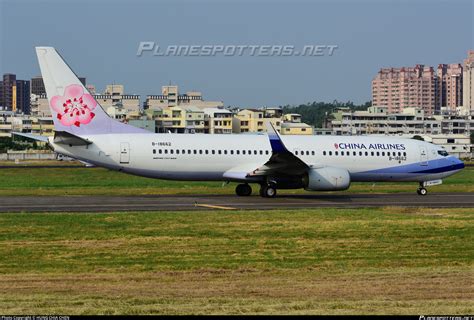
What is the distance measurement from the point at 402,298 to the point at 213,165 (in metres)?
27.0

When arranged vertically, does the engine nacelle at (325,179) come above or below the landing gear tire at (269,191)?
above

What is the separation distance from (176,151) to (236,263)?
852 inches

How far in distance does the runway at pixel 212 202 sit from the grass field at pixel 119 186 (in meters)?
4.60

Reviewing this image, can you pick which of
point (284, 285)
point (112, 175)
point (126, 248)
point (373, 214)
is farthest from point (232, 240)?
point (112, 175)

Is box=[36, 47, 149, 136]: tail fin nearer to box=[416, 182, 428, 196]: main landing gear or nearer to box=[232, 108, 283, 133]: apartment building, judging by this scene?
box=[416, 182, 428, 196]: main landing gear

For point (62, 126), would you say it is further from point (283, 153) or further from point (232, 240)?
point (232, 240)

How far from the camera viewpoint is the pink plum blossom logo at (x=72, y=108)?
43312 mm

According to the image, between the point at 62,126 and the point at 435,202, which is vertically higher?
the point at 62,126

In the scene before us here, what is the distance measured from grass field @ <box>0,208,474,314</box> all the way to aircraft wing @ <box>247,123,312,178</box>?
8893 millimetres

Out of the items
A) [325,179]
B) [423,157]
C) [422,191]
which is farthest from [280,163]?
[423,157]

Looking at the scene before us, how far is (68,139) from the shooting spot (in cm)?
4156

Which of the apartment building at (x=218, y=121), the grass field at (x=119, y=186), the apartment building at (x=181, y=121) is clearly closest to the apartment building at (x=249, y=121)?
the apartment building at (x=218, y=121)

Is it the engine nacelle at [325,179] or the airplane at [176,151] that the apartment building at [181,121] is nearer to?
the airplane at [176,151]

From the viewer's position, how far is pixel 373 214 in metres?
34.2
